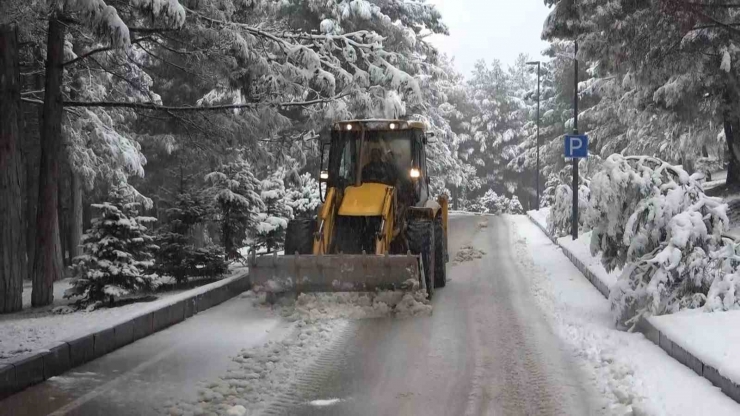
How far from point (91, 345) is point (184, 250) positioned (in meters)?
7.14

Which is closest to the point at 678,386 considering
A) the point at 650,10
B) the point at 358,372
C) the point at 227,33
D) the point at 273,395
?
the point at 358,372

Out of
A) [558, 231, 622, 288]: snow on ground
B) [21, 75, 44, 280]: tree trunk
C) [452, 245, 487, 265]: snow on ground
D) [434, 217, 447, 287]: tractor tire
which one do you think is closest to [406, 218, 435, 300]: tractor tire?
[434, 217, 447, 287]: tractor tire

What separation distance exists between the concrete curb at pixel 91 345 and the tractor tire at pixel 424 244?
11.0 feet

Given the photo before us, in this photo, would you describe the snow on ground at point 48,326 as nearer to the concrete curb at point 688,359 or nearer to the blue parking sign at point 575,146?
the concrete curb at point 688,359

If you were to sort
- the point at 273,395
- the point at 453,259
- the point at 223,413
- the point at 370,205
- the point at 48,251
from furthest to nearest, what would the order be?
the point at 453,259, the point at 48,251, the point at 370,205, the point at 273,395, the point at 223,413

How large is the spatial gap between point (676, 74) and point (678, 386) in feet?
38.5

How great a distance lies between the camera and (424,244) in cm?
1181

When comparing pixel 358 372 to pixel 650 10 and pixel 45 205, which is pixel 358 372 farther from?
pixel 650 10

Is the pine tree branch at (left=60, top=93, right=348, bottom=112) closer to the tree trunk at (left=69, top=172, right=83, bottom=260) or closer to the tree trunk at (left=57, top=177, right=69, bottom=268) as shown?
the tree trunk at (left=57, top=177, right=69, bottom=268)

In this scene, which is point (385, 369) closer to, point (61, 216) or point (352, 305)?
point (352, 305)

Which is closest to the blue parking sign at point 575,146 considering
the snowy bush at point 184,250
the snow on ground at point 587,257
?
the snow on ground at point 587,257

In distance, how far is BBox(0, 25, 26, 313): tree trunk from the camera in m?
11.7

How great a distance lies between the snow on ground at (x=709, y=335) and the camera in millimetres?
6601

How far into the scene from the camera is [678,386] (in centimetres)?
654
